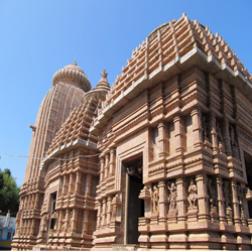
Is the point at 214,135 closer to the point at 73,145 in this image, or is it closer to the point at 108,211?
the point at 108,211

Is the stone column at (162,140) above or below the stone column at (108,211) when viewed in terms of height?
above

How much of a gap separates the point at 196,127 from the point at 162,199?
3.05m

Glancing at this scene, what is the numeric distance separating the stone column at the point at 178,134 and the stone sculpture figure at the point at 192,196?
54.4 inches

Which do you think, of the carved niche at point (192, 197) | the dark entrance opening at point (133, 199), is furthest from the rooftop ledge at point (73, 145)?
the carved niche at point (192, 197)

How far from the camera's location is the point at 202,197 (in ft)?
30.6

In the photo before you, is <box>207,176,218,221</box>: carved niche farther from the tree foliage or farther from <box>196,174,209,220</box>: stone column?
the tree foliage

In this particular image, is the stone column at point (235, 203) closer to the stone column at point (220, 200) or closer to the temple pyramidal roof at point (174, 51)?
the stone column at point (220, 200)

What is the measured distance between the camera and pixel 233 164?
10.6 meters

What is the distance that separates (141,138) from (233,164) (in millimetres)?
4234

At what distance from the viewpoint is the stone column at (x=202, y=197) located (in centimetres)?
908

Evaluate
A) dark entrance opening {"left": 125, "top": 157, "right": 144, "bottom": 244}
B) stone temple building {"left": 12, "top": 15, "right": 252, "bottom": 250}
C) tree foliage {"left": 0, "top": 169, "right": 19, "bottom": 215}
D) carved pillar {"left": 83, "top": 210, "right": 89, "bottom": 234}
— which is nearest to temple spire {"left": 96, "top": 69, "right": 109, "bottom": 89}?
stone temple building {"left": 12, "top": 15, "right": 252, "bottom": 250}

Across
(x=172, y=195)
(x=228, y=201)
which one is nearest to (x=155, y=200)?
(x=172, y=195)

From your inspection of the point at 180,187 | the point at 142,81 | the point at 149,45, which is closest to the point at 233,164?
the point at 180,187

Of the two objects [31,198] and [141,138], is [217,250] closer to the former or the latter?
[141,138]
